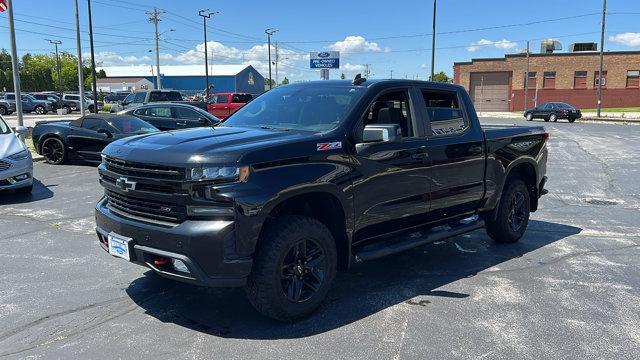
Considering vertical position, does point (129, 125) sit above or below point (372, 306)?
above

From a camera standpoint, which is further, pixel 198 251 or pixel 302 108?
pixel 302 108

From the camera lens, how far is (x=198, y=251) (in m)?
3.67

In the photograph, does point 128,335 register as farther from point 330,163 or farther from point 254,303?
point 330,163

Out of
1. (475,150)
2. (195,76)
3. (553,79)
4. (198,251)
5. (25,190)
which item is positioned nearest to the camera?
(198,251)

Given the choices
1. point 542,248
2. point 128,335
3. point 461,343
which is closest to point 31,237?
point 128,335

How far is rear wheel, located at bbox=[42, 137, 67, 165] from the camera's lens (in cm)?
1353

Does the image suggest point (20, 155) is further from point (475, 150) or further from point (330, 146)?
point (475, 150)

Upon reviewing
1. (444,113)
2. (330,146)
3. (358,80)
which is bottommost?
(330,146)

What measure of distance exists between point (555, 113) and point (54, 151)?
35006 millimetres

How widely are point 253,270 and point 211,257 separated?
0.37 meters

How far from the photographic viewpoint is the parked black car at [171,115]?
54.4 feet

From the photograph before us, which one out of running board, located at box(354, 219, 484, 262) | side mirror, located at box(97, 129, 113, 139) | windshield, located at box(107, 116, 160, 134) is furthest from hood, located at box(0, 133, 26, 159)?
running board, located at box(354, 219, 484, 262)

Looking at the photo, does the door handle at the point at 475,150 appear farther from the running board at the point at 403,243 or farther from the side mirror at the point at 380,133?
the side mirror at the point at 380,133

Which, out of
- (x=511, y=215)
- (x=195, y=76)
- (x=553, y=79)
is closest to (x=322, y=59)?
(x=511, y=215)
